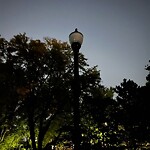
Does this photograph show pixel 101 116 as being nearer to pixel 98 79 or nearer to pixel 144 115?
pixel 144 115

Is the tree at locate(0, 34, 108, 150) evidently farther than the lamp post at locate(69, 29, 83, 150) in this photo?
Yes

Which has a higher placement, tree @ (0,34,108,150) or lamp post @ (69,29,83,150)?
tree @ (0,34,108,150)

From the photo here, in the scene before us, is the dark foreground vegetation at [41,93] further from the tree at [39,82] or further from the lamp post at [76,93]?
the lamp post at [76,93]

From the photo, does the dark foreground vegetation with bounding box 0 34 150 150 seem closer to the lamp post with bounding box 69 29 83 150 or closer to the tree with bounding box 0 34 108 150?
the tree with bounding box 0 34 108 150

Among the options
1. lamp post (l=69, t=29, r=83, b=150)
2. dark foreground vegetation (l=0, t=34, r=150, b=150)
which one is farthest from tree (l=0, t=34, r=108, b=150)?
lamp post (l=69, t=29, r=83, b=150)

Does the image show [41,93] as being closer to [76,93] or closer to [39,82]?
[39,82]

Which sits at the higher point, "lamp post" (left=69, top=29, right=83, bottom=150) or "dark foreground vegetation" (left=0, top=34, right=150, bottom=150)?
"dark foreground vegetation" (left=0, top=34, right=150, bottom=150)

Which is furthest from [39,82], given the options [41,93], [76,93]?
[76,93]

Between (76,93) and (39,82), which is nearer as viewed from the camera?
(76,93)

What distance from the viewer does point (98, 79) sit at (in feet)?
72.2

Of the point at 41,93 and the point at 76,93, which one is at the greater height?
the point at 41,93

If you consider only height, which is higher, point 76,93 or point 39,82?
point 39,82

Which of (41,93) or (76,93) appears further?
(41,93)

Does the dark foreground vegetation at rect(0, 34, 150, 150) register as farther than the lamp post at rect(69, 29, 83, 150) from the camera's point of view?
Yes
